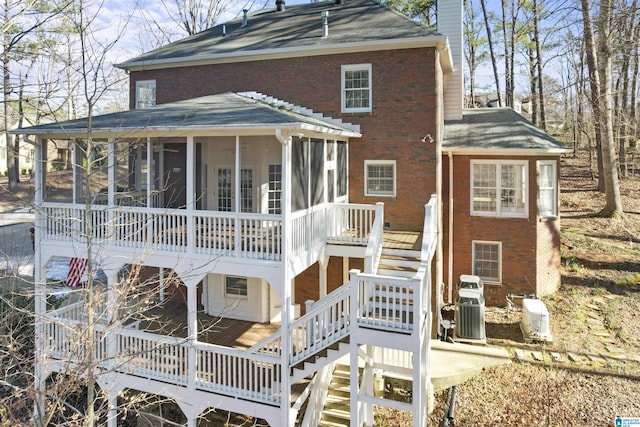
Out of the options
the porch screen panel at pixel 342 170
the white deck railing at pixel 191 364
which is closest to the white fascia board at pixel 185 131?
the porch screen panel at pixel 342 170

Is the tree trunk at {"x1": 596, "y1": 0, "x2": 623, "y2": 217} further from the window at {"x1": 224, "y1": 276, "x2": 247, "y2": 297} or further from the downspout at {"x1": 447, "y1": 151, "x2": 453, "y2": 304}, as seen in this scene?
the window at {"x1": 224, "y1": 276, "x2": 247, "y2": 297}

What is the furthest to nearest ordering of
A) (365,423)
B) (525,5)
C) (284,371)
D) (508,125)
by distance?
(525,5) < (508,125) < (365,423) < (284,371)

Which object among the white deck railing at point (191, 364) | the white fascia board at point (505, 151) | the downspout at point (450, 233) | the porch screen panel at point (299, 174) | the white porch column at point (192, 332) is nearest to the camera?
the white deck railing at point (191, 364)

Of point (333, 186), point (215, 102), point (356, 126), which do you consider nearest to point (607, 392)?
point (333, 186)

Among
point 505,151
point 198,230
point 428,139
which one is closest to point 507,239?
point 505,151

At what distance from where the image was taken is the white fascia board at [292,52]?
11.7m

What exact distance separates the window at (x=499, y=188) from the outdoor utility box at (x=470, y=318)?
12.8 ft

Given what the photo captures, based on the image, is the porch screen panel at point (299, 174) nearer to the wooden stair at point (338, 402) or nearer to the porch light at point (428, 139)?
the porch light at point (428, 139)

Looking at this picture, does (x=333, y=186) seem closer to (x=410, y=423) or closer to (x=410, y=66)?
(x=410, y=66)

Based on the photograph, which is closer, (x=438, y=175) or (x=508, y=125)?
(x=438, y=175)

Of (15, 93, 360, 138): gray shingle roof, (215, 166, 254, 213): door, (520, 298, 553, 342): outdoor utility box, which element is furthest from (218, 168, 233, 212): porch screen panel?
(520, 298, 553, 342): outdoor utility box

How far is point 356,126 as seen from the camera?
12.7 metres

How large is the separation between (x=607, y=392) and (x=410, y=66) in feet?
31.1

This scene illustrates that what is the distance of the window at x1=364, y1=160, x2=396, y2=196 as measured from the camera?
41.4 feet
